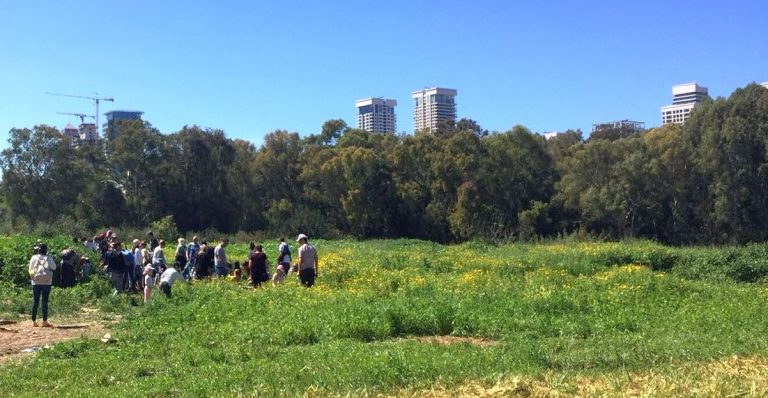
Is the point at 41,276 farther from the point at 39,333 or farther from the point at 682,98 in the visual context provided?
the point at 682,98

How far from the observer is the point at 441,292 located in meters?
15.4

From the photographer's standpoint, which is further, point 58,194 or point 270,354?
point 58,194

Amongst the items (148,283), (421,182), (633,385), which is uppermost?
(421,182)

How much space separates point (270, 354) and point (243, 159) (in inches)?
2334

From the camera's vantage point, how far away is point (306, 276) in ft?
55.2

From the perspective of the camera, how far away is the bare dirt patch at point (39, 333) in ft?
37.8

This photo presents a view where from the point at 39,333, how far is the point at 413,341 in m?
7.75

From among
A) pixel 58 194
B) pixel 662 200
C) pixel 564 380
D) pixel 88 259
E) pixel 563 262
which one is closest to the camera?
pixel 564 380

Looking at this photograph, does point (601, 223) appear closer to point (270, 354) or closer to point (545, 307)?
point (545, 307)

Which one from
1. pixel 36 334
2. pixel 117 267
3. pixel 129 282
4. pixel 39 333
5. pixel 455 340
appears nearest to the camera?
pixel 455 340

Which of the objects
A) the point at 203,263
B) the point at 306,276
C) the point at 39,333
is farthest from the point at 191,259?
the point at 39,333

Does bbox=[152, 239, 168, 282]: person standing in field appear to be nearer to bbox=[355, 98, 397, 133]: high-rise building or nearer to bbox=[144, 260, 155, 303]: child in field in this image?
bbox=[144, 260, 155, 303]: child in field

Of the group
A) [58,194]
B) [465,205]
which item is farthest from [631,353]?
[58,194]

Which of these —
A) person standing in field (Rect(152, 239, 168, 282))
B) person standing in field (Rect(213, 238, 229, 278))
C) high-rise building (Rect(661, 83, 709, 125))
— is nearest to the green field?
person standing in field (Rect(152, 239, 168, 282))
